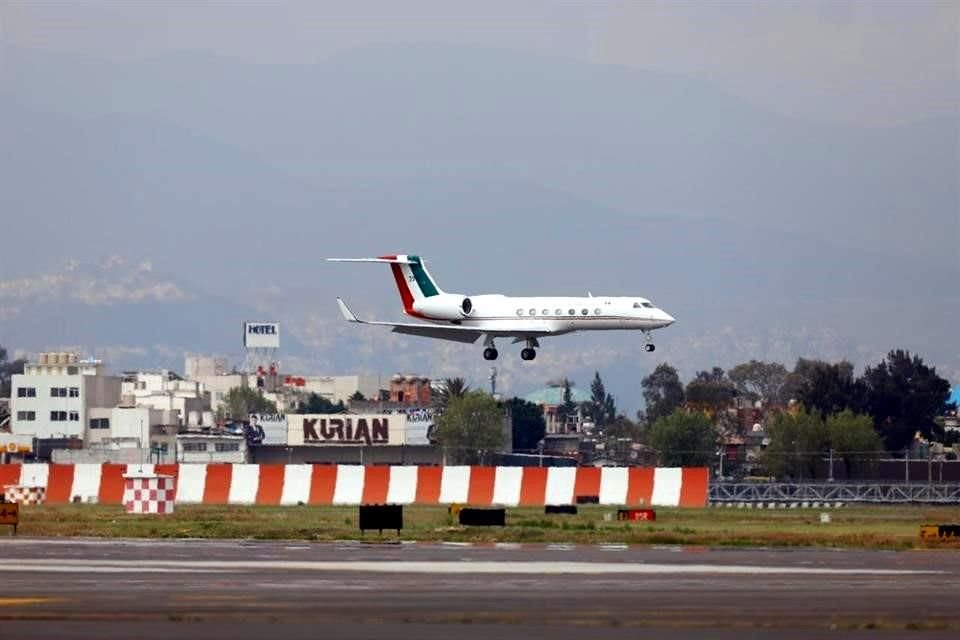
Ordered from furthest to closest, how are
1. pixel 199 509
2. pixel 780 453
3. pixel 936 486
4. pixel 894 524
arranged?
pixel 780 453, pixel 936 486, pixel 199 509, pixel 894 524

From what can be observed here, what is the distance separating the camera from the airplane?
95375 mm

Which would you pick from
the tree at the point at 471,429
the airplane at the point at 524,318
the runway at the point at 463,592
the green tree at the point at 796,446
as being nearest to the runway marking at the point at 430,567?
the runway at the point at 463,592

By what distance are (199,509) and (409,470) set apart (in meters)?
10.4

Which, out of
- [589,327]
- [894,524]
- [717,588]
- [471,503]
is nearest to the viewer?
[717,588]

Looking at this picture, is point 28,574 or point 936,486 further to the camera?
point 936,486

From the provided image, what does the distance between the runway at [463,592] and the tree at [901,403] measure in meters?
141

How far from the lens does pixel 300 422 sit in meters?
175

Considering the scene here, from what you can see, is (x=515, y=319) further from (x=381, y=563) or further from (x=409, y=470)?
(x=381, y=563)

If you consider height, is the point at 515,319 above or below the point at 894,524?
above

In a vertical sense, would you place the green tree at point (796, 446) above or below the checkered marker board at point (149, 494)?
above

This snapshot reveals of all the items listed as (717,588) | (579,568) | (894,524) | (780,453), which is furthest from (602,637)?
(780,453)

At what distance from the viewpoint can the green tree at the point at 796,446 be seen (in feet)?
503

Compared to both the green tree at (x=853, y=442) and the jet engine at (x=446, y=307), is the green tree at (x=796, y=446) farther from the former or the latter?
the jet engine at (x=446, y=307)

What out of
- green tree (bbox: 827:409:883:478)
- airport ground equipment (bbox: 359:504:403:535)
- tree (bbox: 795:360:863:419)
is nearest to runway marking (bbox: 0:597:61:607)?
airport ground equipment (bbox: 359:504:403:535)
